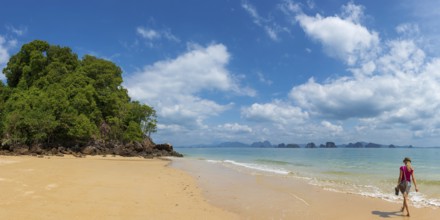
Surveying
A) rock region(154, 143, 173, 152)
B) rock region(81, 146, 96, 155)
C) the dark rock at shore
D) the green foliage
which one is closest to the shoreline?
the dark rock at shore

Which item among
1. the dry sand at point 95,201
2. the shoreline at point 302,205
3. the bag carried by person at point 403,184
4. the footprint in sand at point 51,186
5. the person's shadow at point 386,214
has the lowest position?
the person's shadow at point 386,214

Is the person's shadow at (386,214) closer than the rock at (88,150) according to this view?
Yes

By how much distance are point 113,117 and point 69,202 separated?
46276mm

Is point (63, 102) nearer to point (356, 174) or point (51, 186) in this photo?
point (51, 186)

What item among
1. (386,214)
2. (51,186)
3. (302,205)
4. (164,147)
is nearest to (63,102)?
(164,147)

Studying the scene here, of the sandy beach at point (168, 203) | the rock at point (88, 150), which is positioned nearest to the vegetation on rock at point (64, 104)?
the rock at point (88, 150)

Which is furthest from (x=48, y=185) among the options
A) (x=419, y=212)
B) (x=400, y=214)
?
(x=419, y=212)

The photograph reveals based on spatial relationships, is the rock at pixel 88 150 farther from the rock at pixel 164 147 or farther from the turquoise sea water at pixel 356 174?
the rock at pixel 164 147

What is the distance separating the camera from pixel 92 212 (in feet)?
27.5

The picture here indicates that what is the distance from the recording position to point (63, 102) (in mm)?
42375

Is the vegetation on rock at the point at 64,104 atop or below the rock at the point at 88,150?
atop

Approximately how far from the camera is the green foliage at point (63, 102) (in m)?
39.4

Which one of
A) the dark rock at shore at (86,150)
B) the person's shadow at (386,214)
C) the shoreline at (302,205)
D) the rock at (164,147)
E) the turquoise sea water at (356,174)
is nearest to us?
the shoreline at (302,205)

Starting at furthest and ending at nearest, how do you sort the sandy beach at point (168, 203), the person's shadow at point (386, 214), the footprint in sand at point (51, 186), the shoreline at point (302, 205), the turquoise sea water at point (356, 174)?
the turquoise sea water at point (356, 174)
the footprint in sand at point (51, 186)
the person's shadow at point (386, 214)
the shoreline at point (302, 205)
the sandy beach at point (168, 203)
